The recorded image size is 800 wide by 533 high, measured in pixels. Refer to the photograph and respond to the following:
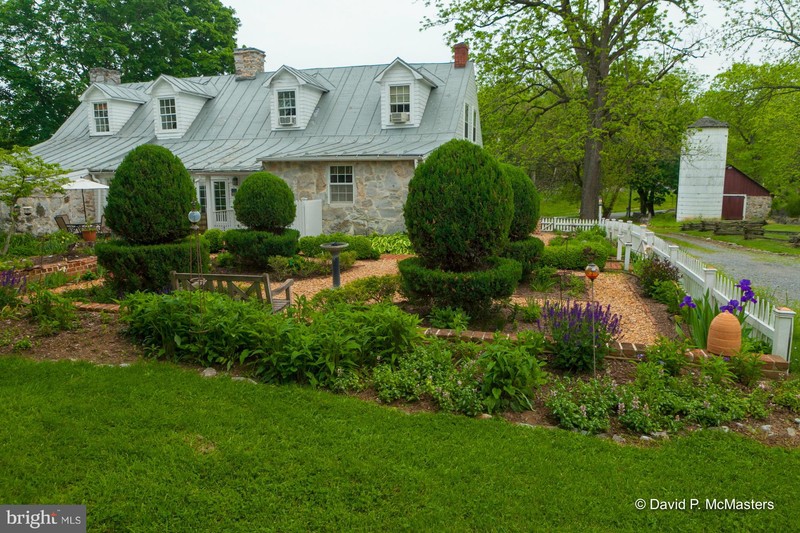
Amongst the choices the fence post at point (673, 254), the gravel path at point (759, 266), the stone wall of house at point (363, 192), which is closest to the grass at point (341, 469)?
the fence post at point (673, 254)

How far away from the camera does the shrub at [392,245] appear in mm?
13984

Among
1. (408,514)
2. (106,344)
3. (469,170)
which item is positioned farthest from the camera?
(469,170)

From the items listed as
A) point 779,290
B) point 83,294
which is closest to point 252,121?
point 83,294

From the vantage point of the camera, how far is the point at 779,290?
9.88m

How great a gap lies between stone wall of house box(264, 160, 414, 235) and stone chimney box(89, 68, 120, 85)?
1149 cm

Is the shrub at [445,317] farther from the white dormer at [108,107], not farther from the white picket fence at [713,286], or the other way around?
the white dormer at [108,107]

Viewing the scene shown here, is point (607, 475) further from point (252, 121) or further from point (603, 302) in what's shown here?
point (252, 121)

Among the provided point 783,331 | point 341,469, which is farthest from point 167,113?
point 783,331

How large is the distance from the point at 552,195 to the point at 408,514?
31809mm

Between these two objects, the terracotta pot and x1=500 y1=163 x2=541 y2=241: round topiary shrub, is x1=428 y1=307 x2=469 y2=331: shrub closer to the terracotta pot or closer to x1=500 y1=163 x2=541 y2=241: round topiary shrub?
the terracotta pot

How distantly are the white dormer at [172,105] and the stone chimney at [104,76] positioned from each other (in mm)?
4416

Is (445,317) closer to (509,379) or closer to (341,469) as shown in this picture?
(509,379)

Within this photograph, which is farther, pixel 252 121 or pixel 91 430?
pixel 252 121

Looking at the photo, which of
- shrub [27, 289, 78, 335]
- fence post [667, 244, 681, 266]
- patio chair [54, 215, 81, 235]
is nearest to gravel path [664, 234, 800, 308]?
fence post [667, 244, 681, 266]
